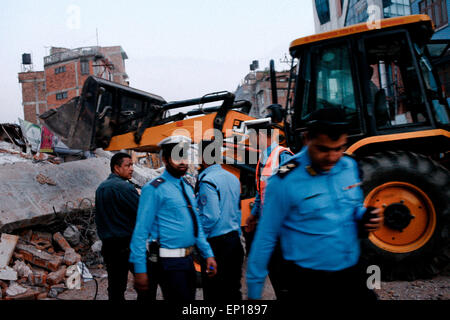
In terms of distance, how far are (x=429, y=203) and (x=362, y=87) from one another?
63.0 inches

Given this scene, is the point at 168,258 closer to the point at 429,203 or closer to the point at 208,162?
the point at 208,162

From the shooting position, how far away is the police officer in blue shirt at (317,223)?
1.88m

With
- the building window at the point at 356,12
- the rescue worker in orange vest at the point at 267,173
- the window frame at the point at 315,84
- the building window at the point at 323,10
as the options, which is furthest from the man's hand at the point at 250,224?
the building window at the point at 323,10

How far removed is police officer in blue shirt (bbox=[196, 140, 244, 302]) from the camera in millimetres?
3115

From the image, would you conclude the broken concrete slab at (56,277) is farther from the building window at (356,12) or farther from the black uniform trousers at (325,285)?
the building window at (356,12)

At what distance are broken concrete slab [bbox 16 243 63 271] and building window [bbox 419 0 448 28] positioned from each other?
1875 centimetres

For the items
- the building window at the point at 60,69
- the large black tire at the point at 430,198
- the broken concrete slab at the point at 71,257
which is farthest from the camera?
the building window at the point at 60,69

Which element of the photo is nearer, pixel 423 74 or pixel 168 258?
pixel 168 258

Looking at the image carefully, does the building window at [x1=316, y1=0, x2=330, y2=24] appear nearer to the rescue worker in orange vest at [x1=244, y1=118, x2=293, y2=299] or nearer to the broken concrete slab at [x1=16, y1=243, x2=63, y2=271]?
the rescue worker in orange vest at [x1=244, y1=118, x2=293, y2=299]

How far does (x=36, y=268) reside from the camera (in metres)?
5.34

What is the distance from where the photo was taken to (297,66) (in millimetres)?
4910

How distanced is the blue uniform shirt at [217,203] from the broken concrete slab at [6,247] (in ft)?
11.2

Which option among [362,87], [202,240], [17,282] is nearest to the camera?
[202,240]
